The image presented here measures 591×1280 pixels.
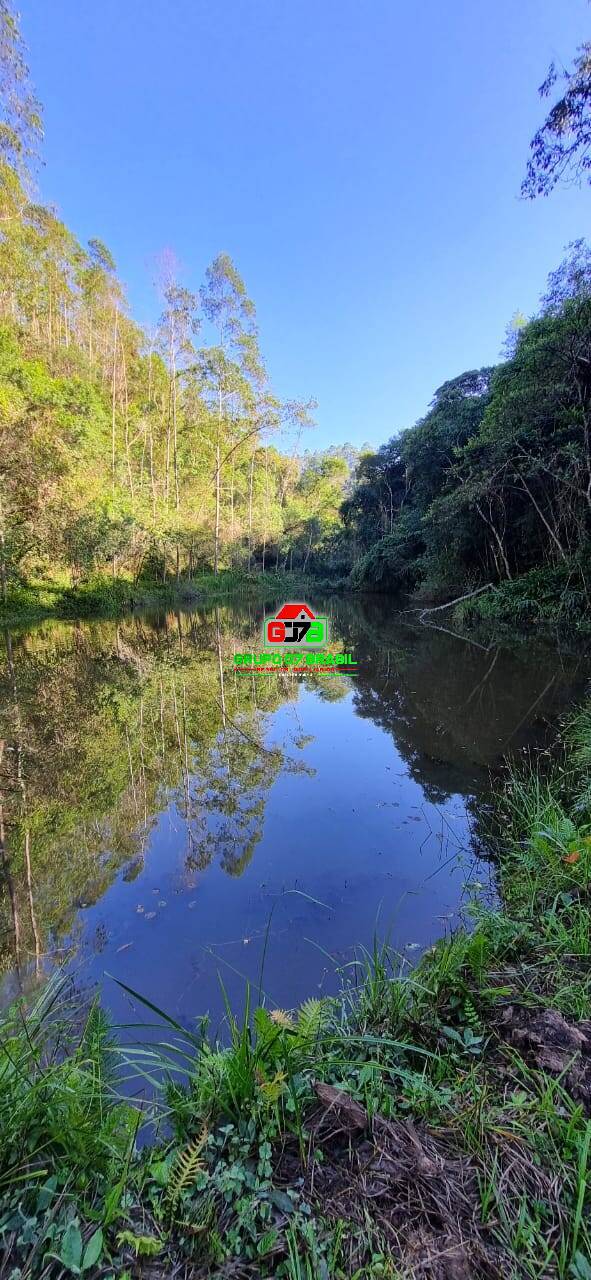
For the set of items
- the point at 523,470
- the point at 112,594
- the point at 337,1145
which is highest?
the point at 523,470

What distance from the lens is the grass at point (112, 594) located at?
13.1 meters

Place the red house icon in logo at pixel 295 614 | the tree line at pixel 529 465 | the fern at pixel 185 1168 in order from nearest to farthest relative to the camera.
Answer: the fern at pixel 185 1168 → the tree line at pixel 529 465 → the red house icon in logo at pixel 295 614

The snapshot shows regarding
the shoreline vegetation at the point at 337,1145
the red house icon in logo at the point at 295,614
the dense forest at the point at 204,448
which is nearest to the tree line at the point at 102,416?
the dense forest at the point at 204,448

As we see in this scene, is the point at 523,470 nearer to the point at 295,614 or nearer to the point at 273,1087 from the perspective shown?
the point at 295,614

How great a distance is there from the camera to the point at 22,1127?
3.33ft

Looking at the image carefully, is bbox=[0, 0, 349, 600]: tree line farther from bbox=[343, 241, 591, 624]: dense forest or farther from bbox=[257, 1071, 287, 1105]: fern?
bbox=[257, 1071, 287, 1105]: fern

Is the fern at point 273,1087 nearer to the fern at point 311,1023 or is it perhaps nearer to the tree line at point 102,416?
the fern at point 311,1023

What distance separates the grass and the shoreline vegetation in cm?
1326

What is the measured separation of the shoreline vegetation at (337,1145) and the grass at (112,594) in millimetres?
13259

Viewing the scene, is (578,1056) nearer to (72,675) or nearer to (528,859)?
(528,859)

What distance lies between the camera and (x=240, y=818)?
3312 mm

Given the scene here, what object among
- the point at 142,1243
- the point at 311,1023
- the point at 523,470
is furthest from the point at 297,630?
the point at 142,1243

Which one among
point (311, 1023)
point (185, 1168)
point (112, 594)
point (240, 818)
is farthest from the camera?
point (112, 594)

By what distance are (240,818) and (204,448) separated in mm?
22688
